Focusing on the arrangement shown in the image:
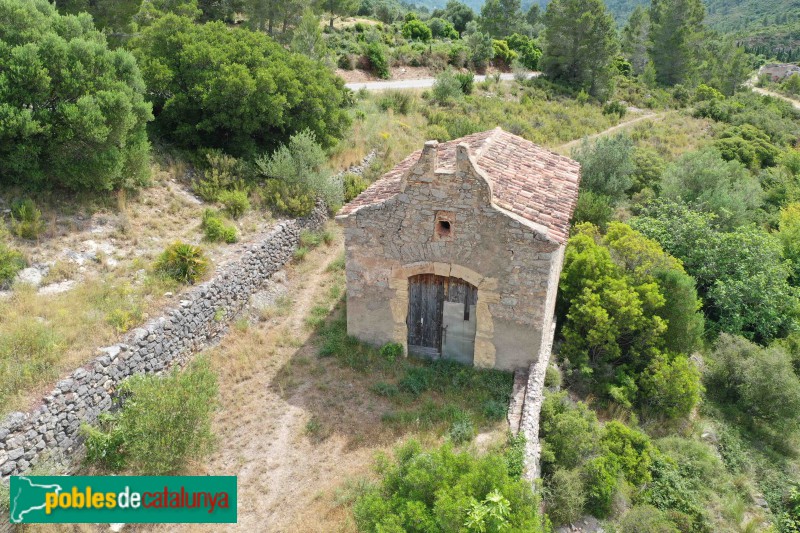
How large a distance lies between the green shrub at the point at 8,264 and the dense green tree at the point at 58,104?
2528 mm

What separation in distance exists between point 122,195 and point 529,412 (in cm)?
1245

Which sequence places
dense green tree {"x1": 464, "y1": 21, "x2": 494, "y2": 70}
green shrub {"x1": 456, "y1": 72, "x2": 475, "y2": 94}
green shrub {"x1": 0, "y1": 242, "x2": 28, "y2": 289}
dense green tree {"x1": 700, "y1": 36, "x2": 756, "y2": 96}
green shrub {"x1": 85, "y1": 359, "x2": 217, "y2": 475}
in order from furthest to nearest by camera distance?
dense green tree {"x1": 700, "y1": 36, "x2": 756, "y2": 96}, dense green tree {"x1": 464, "y1": 21, "x2": 494, "y2": 70}, green shrub {"x1": 456, "y1": 72, "x2": 475, "y2": 94}, green shrub {"x1": 0, "y1": 242, "x2": 28, "y2": 289}, green shrub {"x1": 85, "y1": 359, "x2": 217, "y2": 475}

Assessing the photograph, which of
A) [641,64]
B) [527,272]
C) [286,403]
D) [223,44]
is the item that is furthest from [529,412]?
[641,64]

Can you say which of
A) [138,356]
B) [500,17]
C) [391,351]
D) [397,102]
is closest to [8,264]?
[138,356]

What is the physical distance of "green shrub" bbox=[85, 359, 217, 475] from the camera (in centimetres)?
943

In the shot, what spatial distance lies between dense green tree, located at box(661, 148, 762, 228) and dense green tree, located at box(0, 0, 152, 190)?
19928mm

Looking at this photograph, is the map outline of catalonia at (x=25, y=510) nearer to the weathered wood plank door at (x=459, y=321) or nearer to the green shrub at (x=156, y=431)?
the green shrub at (x=156, y=431)

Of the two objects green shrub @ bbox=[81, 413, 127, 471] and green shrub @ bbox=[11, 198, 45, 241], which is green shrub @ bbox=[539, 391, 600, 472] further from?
green shrub @ bbox=[11, 198, 45, 241]

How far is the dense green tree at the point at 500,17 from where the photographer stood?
196 ft

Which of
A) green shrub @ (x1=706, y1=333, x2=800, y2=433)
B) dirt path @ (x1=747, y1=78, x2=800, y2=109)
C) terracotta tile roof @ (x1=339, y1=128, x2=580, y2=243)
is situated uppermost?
terracotta tile roof @ (x1=339, y1=128, x2=580, y2=243)

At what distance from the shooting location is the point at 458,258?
1159cm

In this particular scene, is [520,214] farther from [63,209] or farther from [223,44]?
[223,44]

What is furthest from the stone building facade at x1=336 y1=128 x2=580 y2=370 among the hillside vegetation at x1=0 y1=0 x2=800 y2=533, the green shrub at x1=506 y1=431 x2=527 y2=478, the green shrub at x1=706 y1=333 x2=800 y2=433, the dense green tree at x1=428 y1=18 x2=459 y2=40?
the dense green tree at x1=428 y1=18 x2=459 y2=40

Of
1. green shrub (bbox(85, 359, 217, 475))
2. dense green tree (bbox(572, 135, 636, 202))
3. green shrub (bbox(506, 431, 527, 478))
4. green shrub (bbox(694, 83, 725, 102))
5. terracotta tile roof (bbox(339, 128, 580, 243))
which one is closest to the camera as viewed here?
green shrub (bbox(506, 431, 527, 478))
